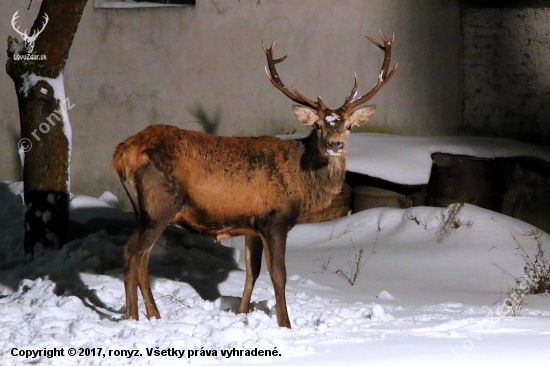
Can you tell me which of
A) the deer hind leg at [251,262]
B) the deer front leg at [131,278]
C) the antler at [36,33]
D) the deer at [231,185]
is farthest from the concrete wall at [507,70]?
the deer front leg at [131,278]

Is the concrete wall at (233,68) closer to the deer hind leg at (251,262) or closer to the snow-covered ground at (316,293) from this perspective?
the snow-covered ground at (316,293)

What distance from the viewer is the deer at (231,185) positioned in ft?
21.9

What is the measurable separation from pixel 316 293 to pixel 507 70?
17.7ft

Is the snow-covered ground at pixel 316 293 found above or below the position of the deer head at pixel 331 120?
below

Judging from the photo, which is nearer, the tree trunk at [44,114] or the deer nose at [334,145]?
the deer nose at [334,145]

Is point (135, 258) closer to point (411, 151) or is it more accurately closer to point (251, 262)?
point (251, 262)

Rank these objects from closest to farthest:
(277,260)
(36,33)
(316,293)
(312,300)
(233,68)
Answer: (277,260) → (312,300) → (316,293) → (36,33) → (233,68)

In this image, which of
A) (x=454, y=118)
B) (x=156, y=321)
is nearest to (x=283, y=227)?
(x=156, y=321)

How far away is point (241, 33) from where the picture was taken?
11820mm

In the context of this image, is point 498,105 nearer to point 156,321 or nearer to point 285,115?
point 285,115

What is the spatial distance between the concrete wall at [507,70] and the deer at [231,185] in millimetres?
5194

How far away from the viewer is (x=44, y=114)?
8328 mm

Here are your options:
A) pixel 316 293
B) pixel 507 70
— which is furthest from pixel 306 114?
pixel 507 70

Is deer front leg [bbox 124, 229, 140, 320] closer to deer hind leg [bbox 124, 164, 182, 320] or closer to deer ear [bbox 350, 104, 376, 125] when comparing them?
deer hind leg [bbox 124, 164, 182, 320]
